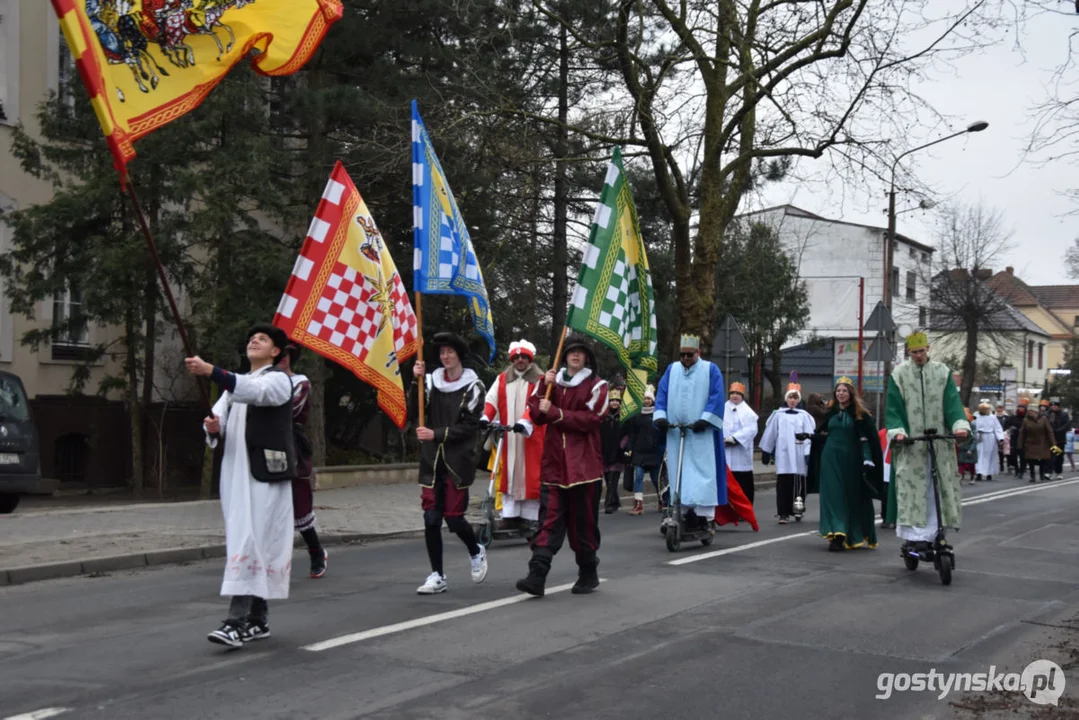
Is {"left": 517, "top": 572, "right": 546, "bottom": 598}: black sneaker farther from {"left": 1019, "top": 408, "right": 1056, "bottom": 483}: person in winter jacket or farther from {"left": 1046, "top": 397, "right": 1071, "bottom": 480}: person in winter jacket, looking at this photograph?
{"left": 1046, "top": 397, "right": 1071, "bottom": 480}: person in winter jacket

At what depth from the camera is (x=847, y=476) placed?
12.6 meters

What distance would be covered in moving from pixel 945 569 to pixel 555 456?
3602 millimetres

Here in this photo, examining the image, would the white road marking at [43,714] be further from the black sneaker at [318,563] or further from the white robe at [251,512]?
the black sneaker at [318,563]

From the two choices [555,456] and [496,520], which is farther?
[496,520]

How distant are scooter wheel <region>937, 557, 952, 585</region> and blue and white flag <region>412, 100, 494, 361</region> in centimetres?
415

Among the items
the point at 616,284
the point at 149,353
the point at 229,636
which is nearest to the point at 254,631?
the point at 229,636

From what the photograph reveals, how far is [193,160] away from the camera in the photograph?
1920cm

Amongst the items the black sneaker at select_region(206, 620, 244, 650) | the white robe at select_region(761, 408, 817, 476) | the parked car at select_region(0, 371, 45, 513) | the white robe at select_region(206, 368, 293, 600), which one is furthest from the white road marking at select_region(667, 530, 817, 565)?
the parked car at select_region(0, 371, 45, 513)

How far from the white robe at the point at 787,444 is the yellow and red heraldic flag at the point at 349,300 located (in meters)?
6.79

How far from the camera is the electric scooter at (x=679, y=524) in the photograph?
479 inches

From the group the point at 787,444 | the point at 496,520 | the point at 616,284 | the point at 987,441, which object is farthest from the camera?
the point at 987,441

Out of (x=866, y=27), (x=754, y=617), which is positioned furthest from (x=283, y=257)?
(x=754, y=617)

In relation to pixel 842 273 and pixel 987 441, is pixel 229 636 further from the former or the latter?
pixel 842 273

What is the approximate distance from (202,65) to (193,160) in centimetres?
1267
